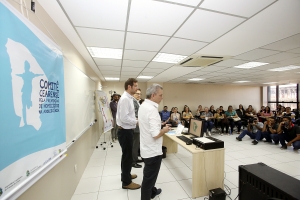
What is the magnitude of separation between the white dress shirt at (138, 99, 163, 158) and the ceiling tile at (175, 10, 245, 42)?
1.20 metres

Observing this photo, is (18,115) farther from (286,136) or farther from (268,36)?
(286,136)

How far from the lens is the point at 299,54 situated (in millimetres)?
2951

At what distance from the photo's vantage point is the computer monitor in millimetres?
2351

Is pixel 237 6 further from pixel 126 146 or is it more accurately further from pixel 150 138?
pixel 126 146

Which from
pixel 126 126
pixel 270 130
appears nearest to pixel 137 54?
pixel 126 126

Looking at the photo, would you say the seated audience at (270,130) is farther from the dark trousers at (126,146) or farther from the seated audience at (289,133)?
the dark trousers at (126,146)

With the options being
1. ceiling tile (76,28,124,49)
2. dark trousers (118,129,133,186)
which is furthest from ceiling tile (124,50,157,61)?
dark trousers (118,129,133,186)

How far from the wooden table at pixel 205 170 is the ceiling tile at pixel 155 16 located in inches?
73.4

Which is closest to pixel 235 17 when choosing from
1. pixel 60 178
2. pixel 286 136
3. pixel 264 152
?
pixel 60 178

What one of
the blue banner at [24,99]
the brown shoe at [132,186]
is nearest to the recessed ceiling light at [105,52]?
the blue banner at [24,99]

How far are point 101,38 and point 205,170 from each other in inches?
108

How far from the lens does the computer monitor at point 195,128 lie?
2.35 meters

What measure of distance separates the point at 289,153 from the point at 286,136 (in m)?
0.76

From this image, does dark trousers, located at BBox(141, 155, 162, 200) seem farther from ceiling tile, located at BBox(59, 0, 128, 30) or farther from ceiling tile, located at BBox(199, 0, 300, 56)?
ceiling tile, located at BBox(199, 0, 300, 56)
